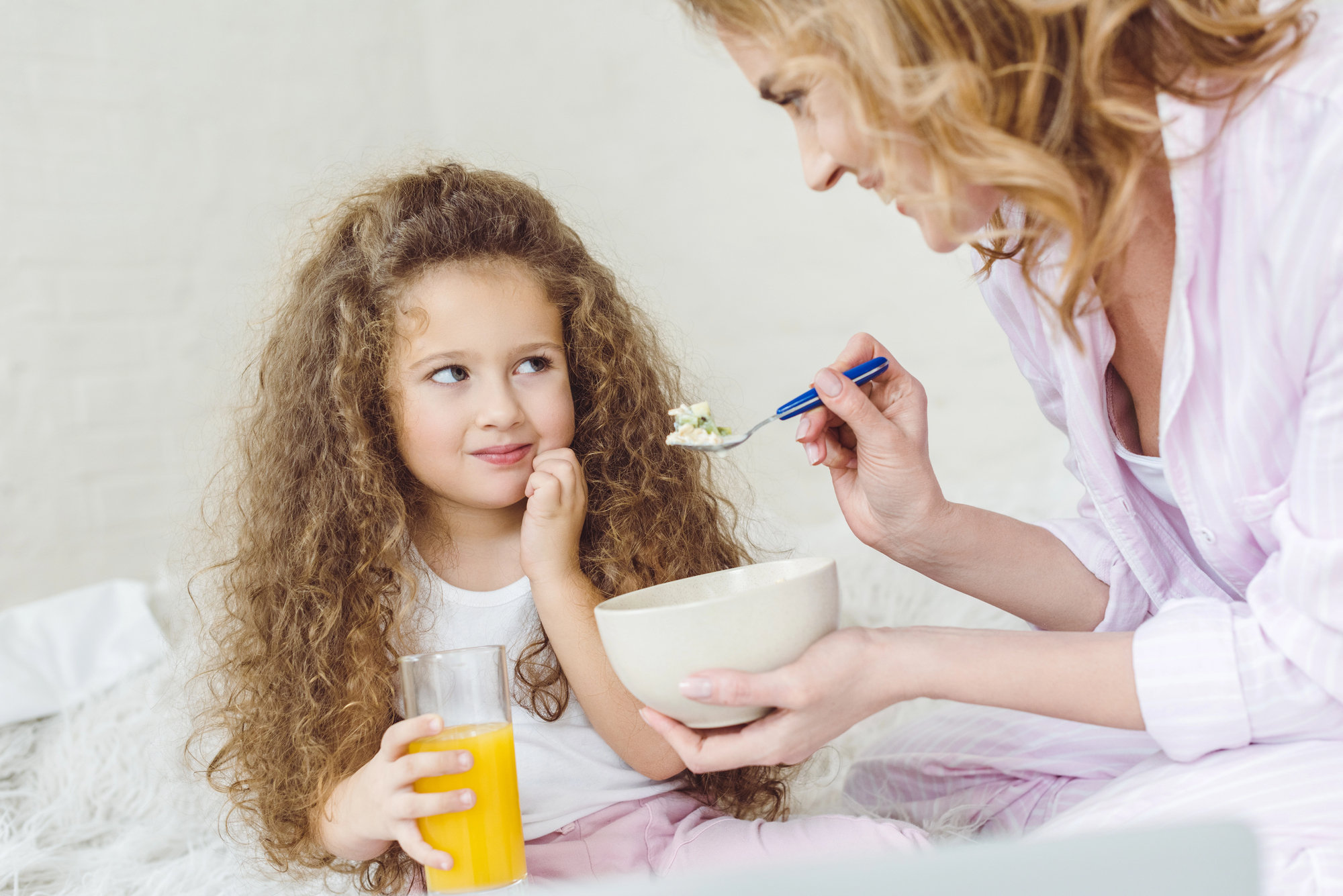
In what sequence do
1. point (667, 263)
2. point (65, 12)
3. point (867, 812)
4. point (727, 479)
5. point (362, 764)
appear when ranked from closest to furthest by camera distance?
point (362, 764)
point (867, 812)
point (727, 479)
point (65, 12)
point (667, 263)

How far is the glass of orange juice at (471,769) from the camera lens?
87cm

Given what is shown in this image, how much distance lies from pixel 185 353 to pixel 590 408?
4.31 feet

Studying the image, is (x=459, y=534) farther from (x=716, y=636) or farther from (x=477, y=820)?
(x=716, y=636)

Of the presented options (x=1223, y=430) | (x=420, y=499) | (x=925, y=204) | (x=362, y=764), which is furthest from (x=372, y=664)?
(x=1223, y=430)

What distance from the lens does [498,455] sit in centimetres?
108

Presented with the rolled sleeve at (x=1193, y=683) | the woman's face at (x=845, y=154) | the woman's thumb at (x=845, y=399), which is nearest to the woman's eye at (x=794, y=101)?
the woman's face at (x=845, y=154)

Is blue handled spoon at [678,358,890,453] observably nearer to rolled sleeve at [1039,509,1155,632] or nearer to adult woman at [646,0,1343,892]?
adult woman at [646,0,1343,892]

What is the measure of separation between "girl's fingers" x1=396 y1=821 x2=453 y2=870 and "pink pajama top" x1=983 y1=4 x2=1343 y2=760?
21.2 inches

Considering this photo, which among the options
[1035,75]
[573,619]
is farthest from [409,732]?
[1035,75]

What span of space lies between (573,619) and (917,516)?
0.34 meters

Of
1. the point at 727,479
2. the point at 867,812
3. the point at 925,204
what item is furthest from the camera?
the point at 727,479

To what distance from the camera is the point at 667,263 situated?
8.38 ft

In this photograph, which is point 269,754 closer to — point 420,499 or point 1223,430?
point 420,499

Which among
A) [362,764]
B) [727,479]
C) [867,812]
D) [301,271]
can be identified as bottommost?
[867,812]
